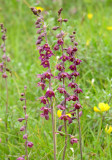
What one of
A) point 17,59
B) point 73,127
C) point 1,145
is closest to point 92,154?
point 73,127

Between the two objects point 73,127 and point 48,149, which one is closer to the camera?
point 48,149

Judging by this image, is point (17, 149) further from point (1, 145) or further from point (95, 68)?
point (95, 68)

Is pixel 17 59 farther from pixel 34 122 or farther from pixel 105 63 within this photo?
pixel 34 122

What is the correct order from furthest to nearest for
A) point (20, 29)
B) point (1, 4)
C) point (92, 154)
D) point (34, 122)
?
1. point (1, 4)
2. point (20, 29)
3. point (34, 122)
4. point (92, 154)

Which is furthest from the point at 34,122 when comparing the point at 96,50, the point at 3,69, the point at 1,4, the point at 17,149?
the point at 1,4

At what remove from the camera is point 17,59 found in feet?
16.2

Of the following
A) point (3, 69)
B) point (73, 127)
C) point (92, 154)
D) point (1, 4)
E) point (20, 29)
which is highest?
point (1, 4)

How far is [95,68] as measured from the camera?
368 centimetres

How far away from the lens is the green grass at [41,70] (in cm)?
253

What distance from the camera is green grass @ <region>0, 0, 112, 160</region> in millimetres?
2529

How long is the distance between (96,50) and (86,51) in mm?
160

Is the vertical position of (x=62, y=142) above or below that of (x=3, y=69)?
below

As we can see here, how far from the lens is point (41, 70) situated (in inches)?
135

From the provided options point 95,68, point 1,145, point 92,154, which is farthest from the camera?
point 95,68
